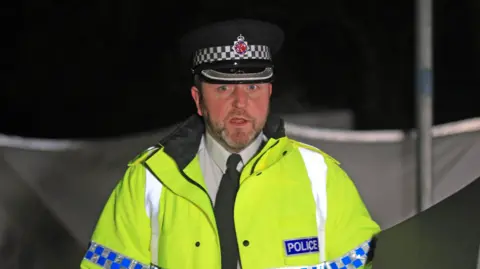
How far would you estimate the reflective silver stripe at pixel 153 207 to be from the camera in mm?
1674

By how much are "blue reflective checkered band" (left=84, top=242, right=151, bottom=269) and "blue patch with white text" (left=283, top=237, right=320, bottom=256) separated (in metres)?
0.33

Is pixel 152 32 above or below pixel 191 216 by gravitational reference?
above

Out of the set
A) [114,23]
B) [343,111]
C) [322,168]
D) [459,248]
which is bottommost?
[343,111]

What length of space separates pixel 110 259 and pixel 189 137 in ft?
A: 1.15

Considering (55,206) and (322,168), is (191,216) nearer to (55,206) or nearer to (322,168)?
(322,168)

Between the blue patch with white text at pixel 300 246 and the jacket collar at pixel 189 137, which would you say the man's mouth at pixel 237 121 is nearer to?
the jacket collar at pixel 189 137

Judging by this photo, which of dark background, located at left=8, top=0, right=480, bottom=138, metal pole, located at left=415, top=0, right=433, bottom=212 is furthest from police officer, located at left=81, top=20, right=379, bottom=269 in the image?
dark background, located at left=8, top=0, right=480, bottom=138

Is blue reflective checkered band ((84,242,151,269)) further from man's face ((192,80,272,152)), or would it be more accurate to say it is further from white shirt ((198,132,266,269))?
man's face ((192,80,272,152))

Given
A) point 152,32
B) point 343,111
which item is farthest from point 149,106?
point 343,111

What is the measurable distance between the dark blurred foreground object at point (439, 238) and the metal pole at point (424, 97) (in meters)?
1.13

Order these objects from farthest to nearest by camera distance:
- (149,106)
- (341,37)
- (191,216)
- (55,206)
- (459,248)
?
(341,37) → (149,106) → (55,206) → (191,216) → (459,248)

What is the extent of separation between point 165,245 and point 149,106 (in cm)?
239

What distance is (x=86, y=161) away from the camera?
2.76m

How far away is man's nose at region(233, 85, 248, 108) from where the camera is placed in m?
1.64
